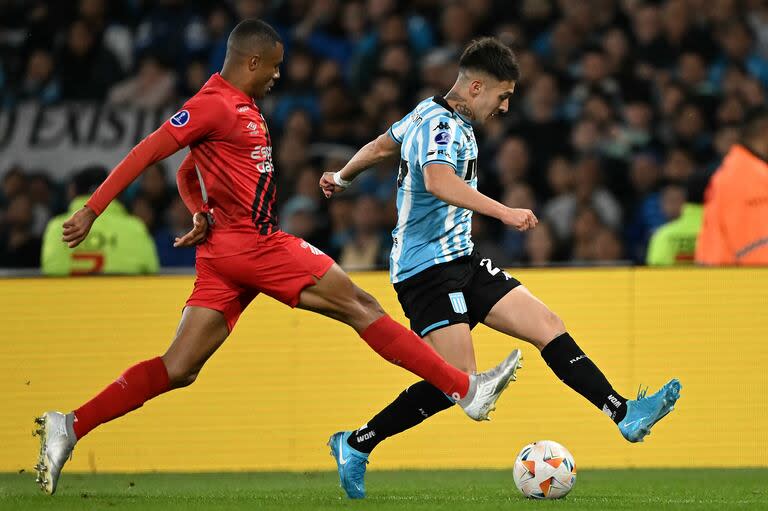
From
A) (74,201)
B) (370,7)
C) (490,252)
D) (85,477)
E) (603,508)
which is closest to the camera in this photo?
(603,508)

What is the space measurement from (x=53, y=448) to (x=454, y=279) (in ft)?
6.83

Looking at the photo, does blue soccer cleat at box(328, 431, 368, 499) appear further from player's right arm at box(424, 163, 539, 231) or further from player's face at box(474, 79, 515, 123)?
player's face at box(474, 79, 515, 123)

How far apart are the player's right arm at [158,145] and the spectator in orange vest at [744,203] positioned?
438 cm

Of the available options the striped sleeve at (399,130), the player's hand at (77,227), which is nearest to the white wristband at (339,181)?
the striped sleeve at (399,130)

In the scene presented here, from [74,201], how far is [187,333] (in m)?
3.94

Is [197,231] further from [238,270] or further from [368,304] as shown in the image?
[368,304]

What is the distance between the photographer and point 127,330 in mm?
9062

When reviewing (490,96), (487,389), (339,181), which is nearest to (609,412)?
(487,389)

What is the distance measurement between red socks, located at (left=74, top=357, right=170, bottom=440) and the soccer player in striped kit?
3.40 ft

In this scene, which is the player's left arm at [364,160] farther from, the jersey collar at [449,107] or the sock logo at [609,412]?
the sock logo at [609,412]

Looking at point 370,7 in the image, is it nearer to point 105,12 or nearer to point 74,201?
point 105,12

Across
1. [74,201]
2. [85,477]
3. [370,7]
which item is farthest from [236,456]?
[370,7]

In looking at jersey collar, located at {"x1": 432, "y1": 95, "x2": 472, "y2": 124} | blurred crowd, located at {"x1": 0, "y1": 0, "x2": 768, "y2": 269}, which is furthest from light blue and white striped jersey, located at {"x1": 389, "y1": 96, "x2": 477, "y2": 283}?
blurred crowd, located at {"x1": 0, "y1": 0, "x2": 768, "y2": 269}

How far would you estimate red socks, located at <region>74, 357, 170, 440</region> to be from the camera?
660cm
